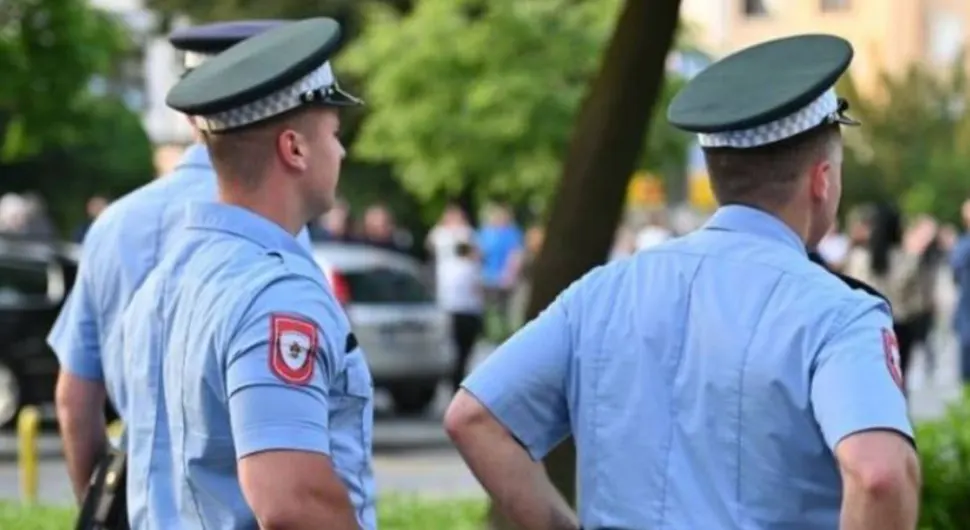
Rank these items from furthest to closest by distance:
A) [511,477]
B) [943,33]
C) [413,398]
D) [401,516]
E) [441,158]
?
[943,33]
[441,158]
[413,398]
[401,516]
[511,477]

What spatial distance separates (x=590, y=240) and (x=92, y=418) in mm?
3692

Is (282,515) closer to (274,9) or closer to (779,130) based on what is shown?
(779,130)

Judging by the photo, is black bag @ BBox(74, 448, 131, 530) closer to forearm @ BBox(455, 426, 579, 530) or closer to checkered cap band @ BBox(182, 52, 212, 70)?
checkered cap band @ BBox(182, 52, 212, 70)

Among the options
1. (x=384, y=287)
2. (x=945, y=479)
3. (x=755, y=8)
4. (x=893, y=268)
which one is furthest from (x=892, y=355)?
(x=755, y=8)

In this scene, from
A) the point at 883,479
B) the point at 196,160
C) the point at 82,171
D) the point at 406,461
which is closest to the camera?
the point at 883,479

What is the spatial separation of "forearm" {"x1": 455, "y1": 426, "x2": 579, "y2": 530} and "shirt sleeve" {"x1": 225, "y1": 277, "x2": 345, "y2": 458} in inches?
13.6

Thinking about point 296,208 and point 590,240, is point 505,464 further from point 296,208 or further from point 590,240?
point 590,240

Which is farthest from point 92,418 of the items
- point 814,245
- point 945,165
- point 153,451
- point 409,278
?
point 945,165

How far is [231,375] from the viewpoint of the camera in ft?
11.1

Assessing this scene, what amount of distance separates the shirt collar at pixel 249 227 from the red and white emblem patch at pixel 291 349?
24cm

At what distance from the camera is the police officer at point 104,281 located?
16.8 feet

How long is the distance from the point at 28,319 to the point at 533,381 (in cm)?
1417

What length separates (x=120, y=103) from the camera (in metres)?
46.5

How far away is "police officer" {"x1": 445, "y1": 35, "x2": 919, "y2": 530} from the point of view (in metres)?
3.28
